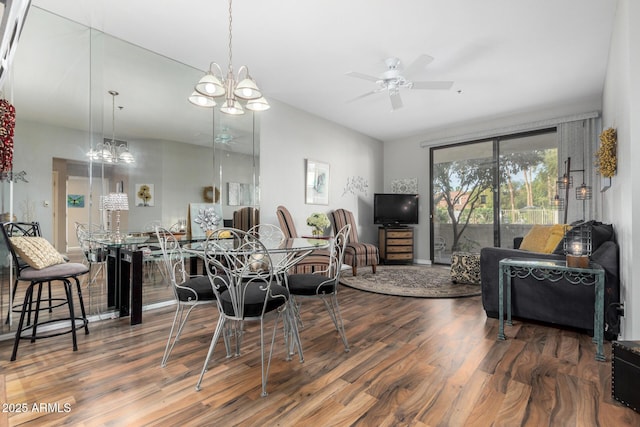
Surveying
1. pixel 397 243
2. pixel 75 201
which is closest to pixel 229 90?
pixel 75 201

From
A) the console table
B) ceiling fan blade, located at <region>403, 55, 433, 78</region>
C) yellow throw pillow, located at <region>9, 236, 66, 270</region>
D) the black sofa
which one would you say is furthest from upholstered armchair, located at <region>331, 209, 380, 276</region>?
yellow throw pillow, located at <region>9, 236, 66, 270</region>

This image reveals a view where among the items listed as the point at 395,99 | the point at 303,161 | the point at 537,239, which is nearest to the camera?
the point at 537,239

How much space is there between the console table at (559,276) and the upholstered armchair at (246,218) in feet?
9.65

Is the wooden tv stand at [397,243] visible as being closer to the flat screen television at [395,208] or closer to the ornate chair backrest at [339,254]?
the flat screen television at [395,208]

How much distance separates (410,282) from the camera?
→ 14.6 ft

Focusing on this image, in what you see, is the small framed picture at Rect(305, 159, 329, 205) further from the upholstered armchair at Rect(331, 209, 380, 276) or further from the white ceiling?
the white ceiling

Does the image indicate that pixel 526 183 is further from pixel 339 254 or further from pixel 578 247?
pixel 339 254

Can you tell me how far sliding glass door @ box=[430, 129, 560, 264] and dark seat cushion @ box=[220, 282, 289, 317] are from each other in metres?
4.95

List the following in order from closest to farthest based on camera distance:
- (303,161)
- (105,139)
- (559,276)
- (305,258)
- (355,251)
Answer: (559,276)
(105,139)
(305,258)
(355,251)
(303,161)

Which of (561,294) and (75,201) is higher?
(75,201)

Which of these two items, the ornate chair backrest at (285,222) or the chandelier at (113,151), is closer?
the chandelier at (113,151)

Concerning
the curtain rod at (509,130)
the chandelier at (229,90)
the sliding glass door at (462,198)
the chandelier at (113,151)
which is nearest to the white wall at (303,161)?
the sliding glass door at (462,198)

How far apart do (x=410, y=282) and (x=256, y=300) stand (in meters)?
3.20

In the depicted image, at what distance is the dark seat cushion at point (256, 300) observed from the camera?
5.72 ft
